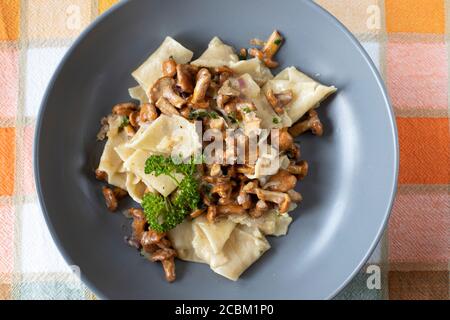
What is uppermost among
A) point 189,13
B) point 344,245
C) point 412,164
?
point 189,13

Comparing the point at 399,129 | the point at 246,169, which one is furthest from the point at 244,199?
the point at 399,129

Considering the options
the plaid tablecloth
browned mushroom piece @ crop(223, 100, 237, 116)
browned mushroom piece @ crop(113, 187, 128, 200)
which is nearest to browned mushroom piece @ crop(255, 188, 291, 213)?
browned mushroom piece @ crop(223, 100, 237, 116)

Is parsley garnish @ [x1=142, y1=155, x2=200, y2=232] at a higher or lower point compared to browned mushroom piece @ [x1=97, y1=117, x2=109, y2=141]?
lower

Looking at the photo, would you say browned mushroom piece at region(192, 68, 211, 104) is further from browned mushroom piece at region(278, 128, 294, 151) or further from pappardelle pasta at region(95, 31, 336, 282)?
browned mushroom piece at region(278, 128, 294, 151)

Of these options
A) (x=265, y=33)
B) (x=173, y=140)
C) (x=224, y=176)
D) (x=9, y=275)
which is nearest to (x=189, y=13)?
(x=265, y=33)

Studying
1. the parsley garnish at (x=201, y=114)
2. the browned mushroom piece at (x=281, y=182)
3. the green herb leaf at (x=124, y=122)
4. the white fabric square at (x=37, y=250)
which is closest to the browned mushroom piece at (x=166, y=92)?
the parsley garnish at (x=201, y=114)
